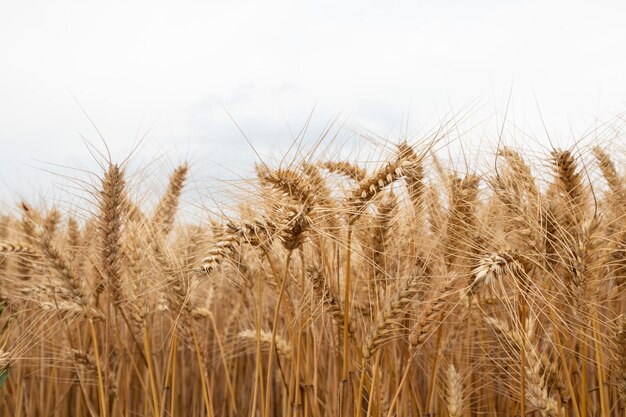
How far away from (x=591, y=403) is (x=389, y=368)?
1131 mm

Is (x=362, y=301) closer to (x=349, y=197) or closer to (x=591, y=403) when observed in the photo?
(x=349, y=197)

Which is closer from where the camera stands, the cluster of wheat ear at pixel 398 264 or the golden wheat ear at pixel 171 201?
the cluster of wheat ear at pixel 398 264

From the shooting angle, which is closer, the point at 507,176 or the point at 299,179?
the point at 299,179

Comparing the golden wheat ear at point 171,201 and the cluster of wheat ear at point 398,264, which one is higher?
the golden wheat ear at point 171,201

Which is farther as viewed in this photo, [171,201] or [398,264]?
[171,201]

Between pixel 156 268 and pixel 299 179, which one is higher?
pixel 299 179

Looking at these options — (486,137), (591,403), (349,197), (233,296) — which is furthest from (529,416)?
(233,296)

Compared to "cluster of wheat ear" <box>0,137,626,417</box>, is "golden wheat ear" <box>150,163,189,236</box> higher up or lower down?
higher up

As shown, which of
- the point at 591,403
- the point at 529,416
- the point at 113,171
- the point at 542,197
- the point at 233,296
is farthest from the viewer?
the point at 233,296

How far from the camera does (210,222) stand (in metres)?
2.16

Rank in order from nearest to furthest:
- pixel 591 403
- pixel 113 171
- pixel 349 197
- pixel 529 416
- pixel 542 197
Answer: pixel 349 197, pixel 542 197, pixel 113 171, pixel 591 403, pixel 529 416

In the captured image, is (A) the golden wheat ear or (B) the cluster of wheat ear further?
(A) the golden wheat ear

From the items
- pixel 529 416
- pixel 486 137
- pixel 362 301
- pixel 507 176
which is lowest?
pixel 529 416

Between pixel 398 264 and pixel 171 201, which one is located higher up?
pixel 171 201
